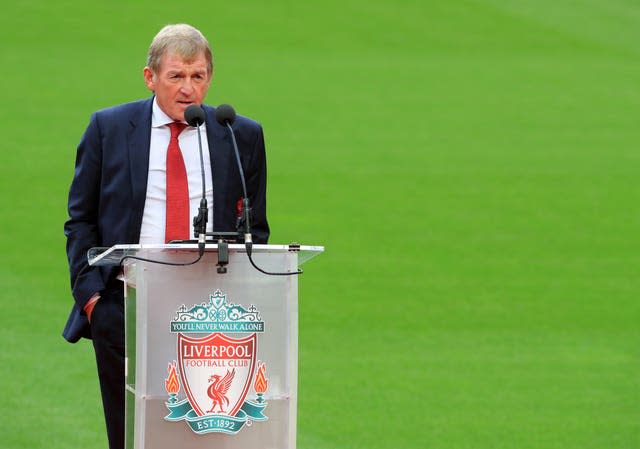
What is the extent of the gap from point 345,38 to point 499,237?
7.10 m

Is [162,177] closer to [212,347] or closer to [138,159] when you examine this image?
[138,159]

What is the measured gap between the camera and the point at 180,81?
12.8 ft

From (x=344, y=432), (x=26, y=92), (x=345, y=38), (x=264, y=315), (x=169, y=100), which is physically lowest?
(x=344, y=432)

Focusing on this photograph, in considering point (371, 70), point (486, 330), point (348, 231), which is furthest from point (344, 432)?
point (371, 70)

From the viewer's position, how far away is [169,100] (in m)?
3.94

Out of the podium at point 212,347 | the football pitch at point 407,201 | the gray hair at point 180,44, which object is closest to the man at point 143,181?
the gray hair at point 180,44

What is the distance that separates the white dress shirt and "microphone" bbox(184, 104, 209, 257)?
0.05 m

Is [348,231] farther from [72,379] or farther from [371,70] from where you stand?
[371,70]

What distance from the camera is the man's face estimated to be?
3865 millimetres

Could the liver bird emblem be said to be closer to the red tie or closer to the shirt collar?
the red tie

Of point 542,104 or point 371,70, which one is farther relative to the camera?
point 371,70

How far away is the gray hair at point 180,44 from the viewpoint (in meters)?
3.86

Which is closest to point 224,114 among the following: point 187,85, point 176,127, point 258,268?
point 187,85

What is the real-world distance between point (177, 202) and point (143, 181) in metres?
0.12
